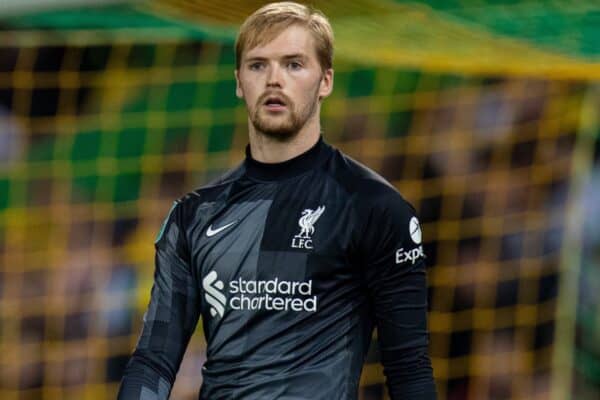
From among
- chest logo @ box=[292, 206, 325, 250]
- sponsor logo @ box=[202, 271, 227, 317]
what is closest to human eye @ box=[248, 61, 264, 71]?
chest logo @ box=[292, 206, 325, 250]

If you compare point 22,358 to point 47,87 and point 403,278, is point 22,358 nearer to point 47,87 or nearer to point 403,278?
point 47,87

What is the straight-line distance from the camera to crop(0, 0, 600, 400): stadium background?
716 centimetres

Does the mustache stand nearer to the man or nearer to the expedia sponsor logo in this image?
the man

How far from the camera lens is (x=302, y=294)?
3180mm

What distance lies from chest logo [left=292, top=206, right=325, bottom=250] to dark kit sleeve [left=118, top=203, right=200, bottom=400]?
27 cm

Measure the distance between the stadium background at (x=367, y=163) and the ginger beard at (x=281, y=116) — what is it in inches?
135

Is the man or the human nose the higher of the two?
the human nose

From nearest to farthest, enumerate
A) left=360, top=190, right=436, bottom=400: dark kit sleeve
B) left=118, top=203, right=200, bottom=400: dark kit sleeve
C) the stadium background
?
1. left=360, top=190, right=436, bottom=400: dark kit sleeve
2. left=118, top=203, right=200, bottom=400: dark kit sleeve
3. the stadium background

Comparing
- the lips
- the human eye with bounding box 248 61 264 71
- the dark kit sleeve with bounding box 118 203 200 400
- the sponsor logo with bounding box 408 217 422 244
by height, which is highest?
the human eye with bounding box 248 61 264 71

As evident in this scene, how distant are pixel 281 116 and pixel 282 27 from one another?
199 millimetres

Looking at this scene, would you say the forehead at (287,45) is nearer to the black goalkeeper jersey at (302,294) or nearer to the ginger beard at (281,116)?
the ginger beard at (281,116)

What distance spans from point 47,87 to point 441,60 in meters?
2.75

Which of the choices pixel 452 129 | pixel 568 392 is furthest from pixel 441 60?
pixel 568 392

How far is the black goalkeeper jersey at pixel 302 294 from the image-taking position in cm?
317
